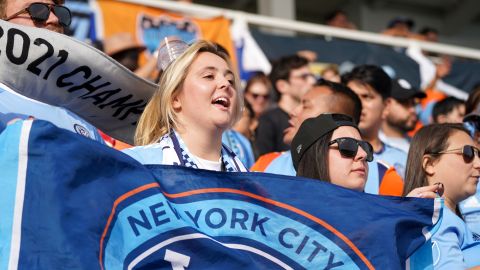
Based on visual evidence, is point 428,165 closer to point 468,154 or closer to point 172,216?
point 468,154

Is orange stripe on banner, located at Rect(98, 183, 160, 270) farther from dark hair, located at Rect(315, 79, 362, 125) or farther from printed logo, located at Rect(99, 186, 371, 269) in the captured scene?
dark hair, located at Rect(315, 79, 362, 125)

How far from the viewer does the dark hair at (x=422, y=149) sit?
388 cm

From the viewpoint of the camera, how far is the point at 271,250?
270cm

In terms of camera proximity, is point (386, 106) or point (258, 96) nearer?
point (386, 106)

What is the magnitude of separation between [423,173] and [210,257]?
5.33 feet

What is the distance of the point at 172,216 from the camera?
2582 mm

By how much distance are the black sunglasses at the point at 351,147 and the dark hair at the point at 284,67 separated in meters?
2.85

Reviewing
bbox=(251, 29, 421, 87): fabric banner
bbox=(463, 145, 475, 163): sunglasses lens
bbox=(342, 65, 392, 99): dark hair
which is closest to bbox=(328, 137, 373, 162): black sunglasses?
bbox=(463, 145, 475, 163): sunglasses lens

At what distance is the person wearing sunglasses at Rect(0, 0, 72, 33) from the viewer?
134 inches

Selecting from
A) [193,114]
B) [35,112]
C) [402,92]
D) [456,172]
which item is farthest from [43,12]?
[402,92]

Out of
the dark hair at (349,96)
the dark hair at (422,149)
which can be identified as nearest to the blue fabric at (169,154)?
the dark hair at (422,149)

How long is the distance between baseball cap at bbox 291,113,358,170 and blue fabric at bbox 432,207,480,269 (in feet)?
1.95

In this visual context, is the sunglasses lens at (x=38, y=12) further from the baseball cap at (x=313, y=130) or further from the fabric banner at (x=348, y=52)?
Result: the fabric banner at (x=348, y=52)

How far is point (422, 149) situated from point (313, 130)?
2.09ft
